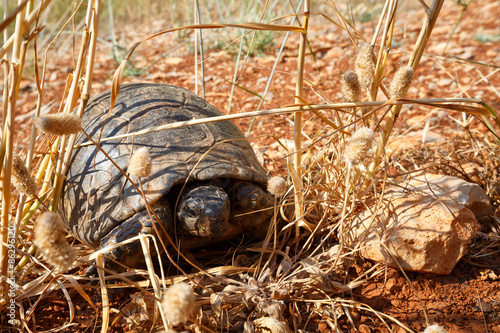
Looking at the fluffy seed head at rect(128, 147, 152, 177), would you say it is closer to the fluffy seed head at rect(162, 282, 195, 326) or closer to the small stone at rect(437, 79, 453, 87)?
the fluffy seed head at rect(162, 282, 195, 326)

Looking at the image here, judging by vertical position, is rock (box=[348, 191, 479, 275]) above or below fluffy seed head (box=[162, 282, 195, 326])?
below

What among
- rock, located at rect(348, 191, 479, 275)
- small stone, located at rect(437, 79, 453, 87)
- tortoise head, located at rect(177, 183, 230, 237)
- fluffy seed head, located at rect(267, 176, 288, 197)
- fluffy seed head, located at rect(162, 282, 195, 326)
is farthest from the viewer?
small stone, located at rect(437, 79, 453, 87)

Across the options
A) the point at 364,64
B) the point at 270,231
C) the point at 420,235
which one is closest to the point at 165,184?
the point at 270,231

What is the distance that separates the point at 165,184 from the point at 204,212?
10.1 inches

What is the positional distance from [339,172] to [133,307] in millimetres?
1185

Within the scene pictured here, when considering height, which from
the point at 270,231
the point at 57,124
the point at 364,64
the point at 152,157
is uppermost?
the point at 364,64

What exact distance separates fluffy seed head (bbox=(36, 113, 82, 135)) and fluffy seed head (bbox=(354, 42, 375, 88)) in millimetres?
1062

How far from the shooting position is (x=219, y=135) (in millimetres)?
2268

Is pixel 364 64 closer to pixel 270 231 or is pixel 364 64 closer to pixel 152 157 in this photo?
pixel 270 231

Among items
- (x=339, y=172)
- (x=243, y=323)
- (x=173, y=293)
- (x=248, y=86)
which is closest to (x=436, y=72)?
(x=248, y=86)

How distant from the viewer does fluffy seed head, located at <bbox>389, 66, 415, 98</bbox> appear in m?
1.38

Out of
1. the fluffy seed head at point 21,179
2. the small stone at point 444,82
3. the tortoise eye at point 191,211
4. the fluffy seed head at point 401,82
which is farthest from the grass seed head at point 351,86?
the small stone at point 444,82

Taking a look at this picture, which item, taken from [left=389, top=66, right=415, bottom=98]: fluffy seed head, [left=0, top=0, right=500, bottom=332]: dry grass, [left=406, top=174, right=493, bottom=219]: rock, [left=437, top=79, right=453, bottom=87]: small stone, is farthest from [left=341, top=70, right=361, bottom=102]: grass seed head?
[left=437, top=79, right=453, bottom=87]: small stone

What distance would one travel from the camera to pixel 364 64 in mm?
1459
